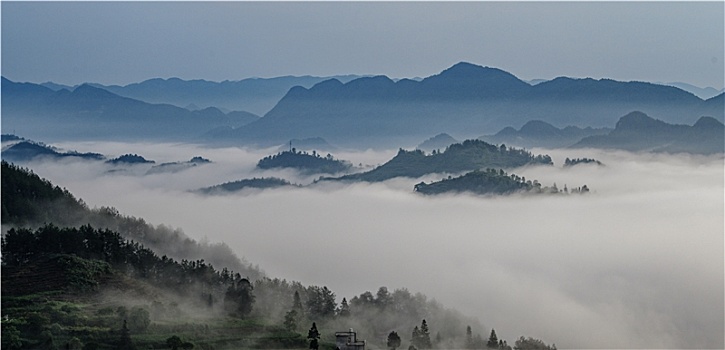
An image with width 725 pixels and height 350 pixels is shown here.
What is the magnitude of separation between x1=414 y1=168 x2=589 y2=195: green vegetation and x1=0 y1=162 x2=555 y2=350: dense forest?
86758mm

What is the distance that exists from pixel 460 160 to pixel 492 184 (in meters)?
22.4

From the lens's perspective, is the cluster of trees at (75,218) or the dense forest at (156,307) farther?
the cluster of trees at (75,218)

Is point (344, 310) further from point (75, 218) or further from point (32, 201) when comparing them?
point (32, 201)

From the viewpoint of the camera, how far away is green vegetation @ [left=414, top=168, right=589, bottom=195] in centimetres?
15825

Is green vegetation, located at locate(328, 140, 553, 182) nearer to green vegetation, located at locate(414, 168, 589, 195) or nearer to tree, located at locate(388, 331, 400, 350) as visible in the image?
green vegetation, located at locate(414, 168, 589, 195)

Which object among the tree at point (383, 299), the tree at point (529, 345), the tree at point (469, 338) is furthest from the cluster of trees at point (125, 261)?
the tree at point (529, 345)

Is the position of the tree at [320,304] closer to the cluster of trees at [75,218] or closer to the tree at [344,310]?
the tree at [344,310]

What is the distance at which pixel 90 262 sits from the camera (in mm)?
60812

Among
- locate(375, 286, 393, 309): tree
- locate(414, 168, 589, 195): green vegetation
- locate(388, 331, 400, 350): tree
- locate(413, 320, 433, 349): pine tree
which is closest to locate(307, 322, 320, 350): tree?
locate(388, 331, 400, 350): tree

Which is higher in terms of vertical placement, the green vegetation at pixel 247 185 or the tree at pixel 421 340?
the green vegetation at pixel 247 185

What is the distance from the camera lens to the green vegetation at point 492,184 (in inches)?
6230

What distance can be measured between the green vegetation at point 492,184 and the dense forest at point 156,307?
8676 cm

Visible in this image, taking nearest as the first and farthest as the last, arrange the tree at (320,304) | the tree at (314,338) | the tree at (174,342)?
the tree at (174,342) → the tree at (314,338) → the tree at (320,304)

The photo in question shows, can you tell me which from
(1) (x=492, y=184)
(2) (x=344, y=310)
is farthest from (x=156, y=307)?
(1) (x=492, y=184)
